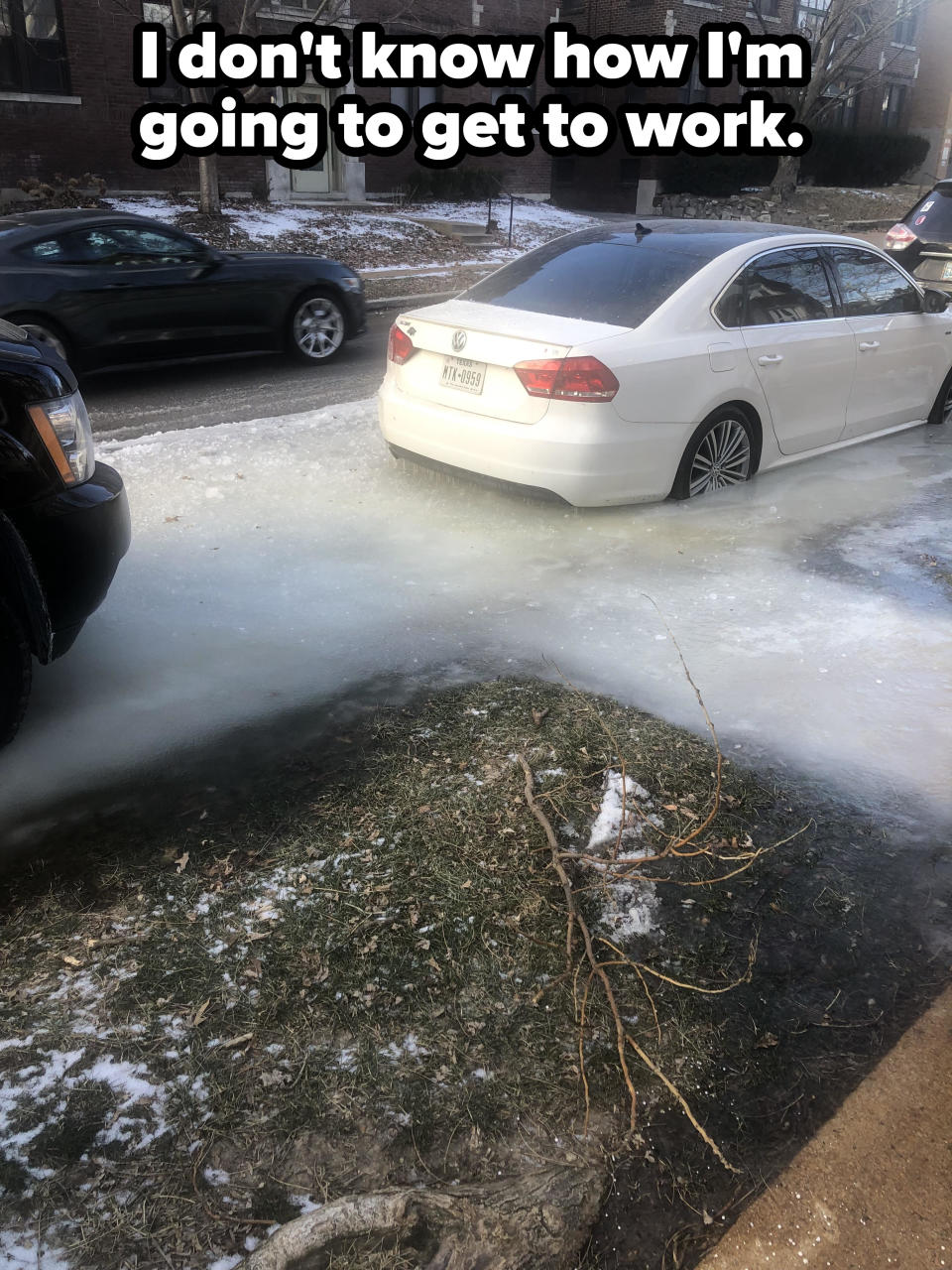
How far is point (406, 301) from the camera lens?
49.2 feet

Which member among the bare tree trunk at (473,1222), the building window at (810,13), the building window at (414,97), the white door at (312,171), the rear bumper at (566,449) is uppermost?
the building window at (810,13)

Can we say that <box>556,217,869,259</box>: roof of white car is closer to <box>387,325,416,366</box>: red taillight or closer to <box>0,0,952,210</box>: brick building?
<box>387,325,416,366</box>: red taillight

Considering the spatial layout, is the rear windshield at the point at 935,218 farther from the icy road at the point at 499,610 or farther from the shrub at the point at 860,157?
the shrub at the point at 860,157

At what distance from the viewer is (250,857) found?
3189 mm

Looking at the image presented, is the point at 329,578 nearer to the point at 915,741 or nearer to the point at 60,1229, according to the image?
→ the point at 915,741

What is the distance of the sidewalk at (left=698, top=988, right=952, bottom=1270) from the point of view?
2107 mm

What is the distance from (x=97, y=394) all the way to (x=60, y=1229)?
27.1 ft

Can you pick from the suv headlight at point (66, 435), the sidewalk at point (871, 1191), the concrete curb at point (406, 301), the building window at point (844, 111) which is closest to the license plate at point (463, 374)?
the suv headlight at point (66, 435)

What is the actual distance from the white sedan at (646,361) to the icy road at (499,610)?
1.20ft

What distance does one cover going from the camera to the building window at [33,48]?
19422mm

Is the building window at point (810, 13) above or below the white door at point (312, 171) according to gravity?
above

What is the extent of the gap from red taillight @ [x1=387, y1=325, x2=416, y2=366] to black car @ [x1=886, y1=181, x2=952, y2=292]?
25.5ft

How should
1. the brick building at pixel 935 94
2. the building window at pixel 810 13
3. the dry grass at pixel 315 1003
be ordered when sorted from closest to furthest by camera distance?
the dry grass at pixel 315 1003
the building window at pixel 810 13
the brick building at pixel 935 94

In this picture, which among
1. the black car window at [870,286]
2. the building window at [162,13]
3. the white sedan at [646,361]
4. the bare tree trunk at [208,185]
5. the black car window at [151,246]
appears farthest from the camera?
the building window at [162,13]
